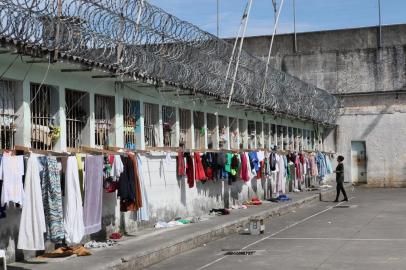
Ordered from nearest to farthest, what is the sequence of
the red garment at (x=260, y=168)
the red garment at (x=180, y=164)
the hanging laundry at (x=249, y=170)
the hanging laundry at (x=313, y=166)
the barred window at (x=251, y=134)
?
the red garment at (x=180, y=164), the hanging laundry at (x=249, y=170), the red garment at (x=260, y=168), the barred window at (x=251, y=134), the hanging laundry at (x=313, y=166)

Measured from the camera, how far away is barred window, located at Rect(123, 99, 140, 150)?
46.4 ft

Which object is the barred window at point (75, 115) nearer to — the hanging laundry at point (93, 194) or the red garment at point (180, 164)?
the hanging laundry at point (93, 194)

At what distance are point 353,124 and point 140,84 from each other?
71.8 feet

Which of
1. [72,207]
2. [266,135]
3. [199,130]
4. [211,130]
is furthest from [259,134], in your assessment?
[72,207]

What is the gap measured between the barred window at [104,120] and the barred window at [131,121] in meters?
0.59

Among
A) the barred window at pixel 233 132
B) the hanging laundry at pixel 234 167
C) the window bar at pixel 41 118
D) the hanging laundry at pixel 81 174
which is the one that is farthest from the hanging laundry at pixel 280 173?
the window bar at pixel 41 118

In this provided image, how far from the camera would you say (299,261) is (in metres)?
10.8

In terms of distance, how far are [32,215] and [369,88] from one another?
27.0m

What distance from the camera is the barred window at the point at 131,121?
557 inches

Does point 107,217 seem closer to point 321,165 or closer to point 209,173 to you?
point 209,173

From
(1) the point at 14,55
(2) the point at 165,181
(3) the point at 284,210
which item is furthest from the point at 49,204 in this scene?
(3) the point at 284,210

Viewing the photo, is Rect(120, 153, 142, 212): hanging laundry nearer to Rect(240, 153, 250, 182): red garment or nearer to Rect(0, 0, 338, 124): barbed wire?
Rect(0, 0, 338, 124): barbed wire

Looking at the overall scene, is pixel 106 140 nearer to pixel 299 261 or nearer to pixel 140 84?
pixel 140 84

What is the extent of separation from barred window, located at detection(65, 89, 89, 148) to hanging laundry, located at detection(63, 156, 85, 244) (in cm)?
171
